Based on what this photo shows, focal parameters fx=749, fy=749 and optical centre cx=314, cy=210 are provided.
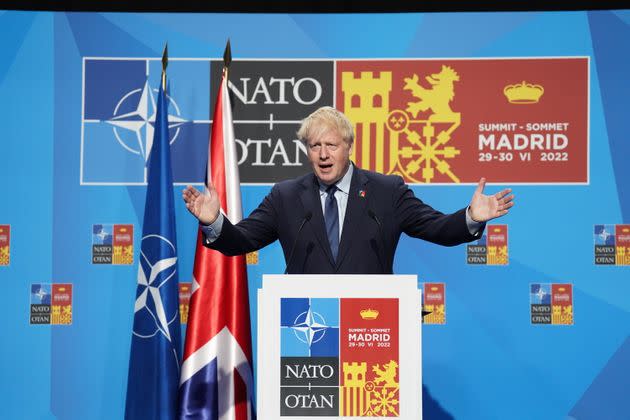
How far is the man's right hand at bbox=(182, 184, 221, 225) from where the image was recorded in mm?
2566

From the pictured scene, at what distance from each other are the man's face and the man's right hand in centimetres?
42

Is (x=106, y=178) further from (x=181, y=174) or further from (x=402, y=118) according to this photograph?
(x=402, y=118)

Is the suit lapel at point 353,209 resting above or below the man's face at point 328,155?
below

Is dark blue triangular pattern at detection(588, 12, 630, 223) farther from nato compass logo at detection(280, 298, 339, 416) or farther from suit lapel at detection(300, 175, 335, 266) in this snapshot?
nato compass logo at detection(280, 298, 339, 416)

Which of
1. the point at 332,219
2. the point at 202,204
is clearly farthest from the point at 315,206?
the point at 202,204

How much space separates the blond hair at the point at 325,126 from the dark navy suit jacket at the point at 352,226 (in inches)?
6.5

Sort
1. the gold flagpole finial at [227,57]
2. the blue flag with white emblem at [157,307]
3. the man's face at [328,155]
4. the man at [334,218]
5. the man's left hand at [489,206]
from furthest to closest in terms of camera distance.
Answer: the gold flagpole finial at [227,57] → the blue flag with white emblem at [157,307] → the man's face at [328,155] → the man at [334,218] → the man's left hand at [489,206]

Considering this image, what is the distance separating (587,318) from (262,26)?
8.39 feet

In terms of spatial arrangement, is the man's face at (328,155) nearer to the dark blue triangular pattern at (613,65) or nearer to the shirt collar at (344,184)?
the shirt collar at (344,184)

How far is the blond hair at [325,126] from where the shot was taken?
2793 mm

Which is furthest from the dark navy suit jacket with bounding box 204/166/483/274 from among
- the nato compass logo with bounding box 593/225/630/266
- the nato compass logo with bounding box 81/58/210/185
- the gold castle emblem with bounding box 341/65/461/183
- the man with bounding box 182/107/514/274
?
the nato compass logo with bounding box 593/225/630/266

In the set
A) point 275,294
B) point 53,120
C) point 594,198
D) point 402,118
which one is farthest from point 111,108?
point 594,198

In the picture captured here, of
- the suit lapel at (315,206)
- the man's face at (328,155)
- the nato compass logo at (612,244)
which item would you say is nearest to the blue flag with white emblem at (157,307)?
the suit lapel at (315,206)

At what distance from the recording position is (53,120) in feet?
14.7
